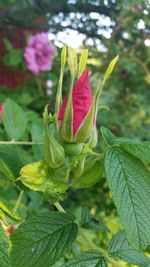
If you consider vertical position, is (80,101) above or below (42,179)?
above

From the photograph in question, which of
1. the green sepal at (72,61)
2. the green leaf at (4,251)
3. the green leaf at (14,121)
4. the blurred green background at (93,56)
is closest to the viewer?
the green leaf at (4,251)

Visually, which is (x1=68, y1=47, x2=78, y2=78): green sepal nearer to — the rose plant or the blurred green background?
the rose plant

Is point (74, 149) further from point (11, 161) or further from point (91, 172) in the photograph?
point (11, 161)

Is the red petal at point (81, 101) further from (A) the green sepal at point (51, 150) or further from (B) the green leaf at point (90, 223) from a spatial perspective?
(B) the green leaf at point (90, 223)

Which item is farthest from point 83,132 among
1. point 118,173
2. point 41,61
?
point 41,61

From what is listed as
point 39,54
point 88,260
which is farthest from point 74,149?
point 39,54

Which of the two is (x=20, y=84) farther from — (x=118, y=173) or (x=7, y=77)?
(x=118, y=173)

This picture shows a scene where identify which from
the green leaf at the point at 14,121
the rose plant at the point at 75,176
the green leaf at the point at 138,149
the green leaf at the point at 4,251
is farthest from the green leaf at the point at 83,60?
the green leaf at the point at 14,121
